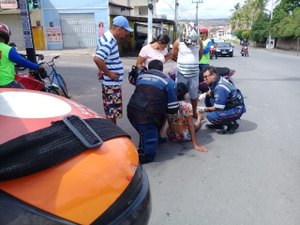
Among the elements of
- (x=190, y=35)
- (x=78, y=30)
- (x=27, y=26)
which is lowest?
(x=78, y=30)

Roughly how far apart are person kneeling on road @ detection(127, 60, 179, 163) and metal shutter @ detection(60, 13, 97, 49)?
20874 millimetres

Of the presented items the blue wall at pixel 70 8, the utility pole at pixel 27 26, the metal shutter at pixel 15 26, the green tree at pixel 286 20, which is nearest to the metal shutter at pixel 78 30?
the blue wall at pixel 70 8

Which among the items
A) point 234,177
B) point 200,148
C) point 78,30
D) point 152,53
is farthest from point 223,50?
point 234,177

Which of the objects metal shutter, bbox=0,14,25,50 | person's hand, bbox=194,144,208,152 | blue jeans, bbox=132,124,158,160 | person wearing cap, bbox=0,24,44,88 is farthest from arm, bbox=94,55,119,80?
metal shutter, bbox=0,14,25,50

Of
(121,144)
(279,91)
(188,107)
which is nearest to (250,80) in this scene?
(279,91)

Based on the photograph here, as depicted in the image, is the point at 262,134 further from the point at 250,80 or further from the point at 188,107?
the point at 250,80

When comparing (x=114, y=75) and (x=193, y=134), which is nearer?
(x=114, y=75)

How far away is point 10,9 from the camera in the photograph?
23.0 metres

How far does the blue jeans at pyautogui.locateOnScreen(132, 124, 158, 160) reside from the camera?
3.80 meters

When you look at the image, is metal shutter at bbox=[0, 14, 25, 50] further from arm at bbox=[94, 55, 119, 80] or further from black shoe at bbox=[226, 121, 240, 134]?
black shoe at bbox=[226, 121, 240, 134]

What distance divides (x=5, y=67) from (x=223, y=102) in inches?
123

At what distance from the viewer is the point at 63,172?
1.37m

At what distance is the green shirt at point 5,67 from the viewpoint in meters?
3.82

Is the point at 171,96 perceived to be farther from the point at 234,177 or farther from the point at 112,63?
the point at 234,177
